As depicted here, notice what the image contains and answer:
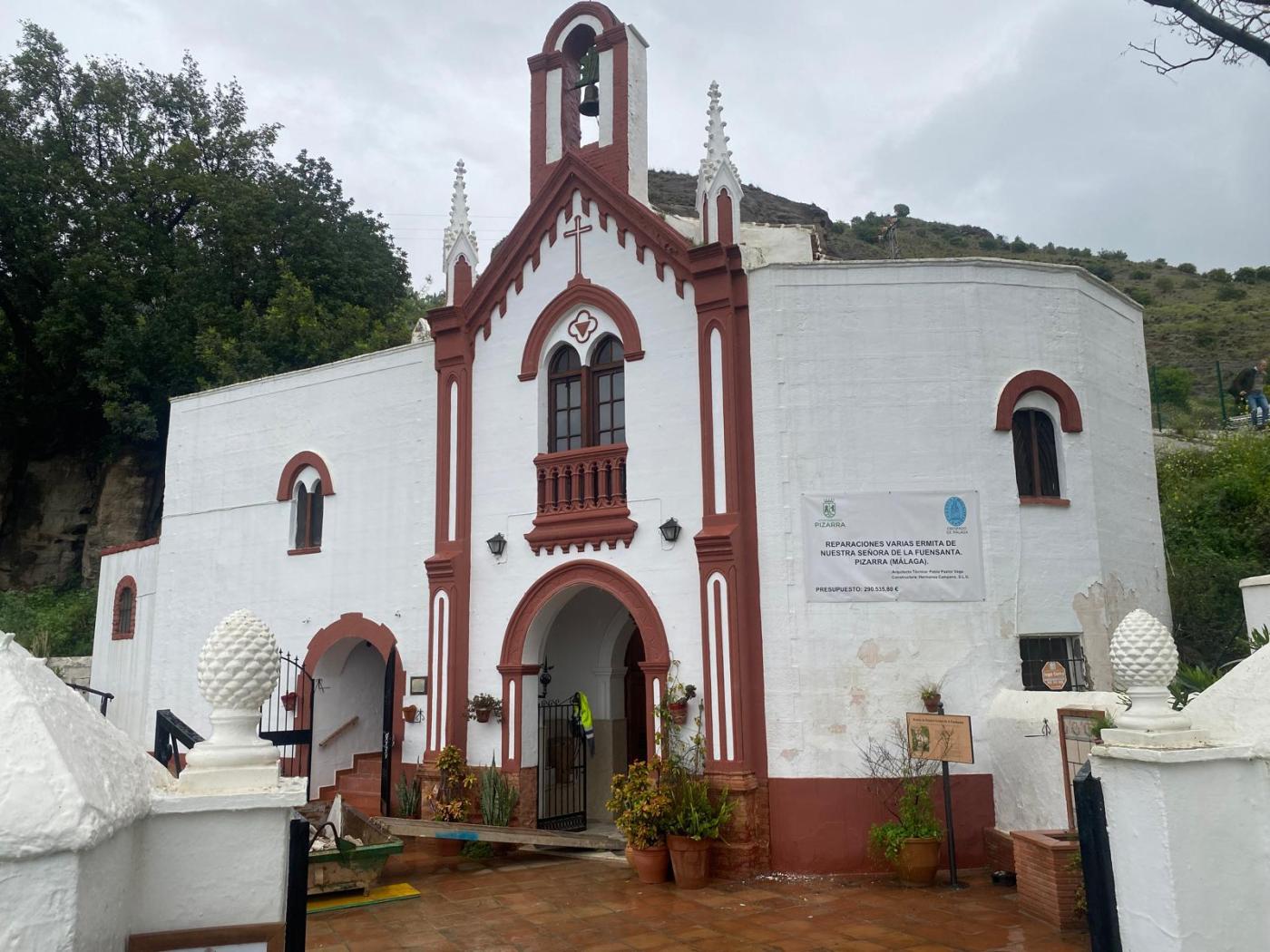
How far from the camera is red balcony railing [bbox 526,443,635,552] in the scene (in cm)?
1149

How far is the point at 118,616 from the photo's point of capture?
1722 cm

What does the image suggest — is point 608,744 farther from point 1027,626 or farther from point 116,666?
point 116,666

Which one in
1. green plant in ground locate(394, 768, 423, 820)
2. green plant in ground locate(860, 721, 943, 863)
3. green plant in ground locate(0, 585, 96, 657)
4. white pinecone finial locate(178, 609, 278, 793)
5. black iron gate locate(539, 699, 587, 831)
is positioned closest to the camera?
white pinecone finial locate(178, 609, 278, 793)

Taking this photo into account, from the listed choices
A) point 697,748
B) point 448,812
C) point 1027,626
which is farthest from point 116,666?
point 1027,626

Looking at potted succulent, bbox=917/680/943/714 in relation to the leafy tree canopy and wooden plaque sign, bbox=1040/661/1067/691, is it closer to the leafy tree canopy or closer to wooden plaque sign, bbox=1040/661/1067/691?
wooden plaque sign, bbox=1040/661/1067/691

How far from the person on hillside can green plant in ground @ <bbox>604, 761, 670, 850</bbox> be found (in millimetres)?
22580

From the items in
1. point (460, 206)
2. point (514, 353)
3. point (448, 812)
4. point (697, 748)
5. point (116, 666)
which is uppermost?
point (460, 206)

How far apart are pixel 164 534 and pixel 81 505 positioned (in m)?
12.2

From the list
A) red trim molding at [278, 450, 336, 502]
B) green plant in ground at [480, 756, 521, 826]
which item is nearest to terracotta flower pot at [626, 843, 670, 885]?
green plant in ground at [480, 756, 521, 826]

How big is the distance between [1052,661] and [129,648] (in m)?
14.3

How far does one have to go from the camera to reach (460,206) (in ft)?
44.3

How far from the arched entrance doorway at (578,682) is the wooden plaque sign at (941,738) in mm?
2692

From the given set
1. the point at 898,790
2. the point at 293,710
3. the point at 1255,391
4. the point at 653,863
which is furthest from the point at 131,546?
the point at 1255,391

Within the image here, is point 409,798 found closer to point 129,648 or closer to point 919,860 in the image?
point 919,860
